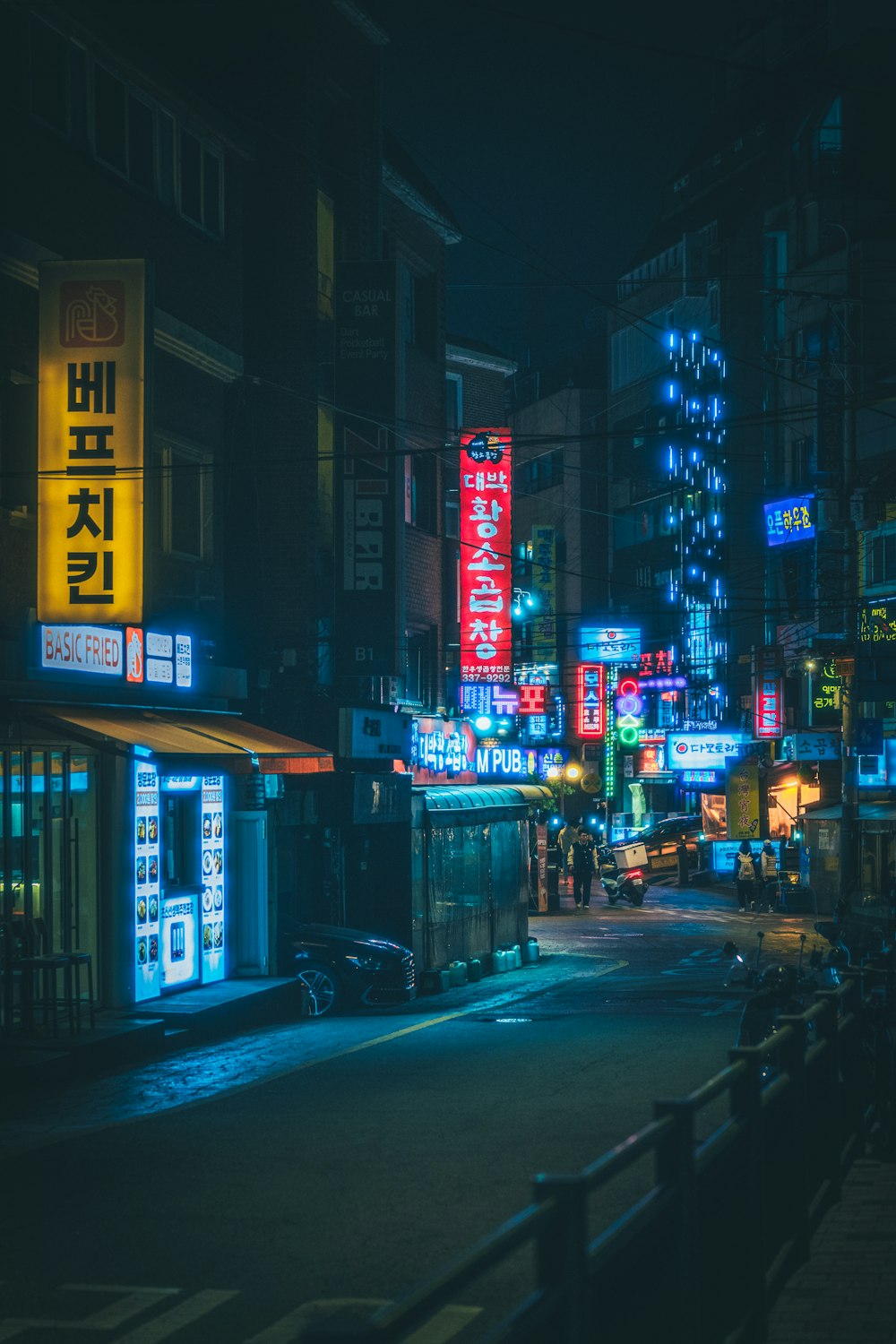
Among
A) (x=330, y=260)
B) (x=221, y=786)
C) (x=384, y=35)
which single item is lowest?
(x=221, y=786)

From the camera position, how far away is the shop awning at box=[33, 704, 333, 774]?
17172 mm

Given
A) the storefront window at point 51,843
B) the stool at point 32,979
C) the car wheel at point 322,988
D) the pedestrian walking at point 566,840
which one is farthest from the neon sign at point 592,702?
the stool at point 32,979

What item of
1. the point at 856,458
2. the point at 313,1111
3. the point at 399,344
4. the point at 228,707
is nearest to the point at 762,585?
the point at 856,458

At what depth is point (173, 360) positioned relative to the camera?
2138 centimetres

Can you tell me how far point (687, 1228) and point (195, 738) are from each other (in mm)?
14030

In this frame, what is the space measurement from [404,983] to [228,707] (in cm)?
473

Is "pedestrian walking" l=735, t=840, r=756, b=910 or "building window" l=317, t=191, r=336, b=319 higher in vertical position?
"building window" l=317, t=191, r=336, b=319

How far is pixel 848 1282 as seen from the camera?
25.0ft

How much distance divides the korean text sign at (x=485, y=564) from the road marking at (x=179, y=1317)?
25.7 meters

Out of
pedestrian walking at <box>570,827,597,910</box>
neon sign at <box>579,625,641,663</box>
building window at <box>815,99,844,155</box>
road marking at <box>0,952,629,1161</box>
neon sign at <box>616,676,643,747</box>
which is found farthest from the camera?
neon sign at <box>579,625,641,663</box>

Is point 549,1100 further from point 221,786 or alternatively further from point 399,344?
point 399,344

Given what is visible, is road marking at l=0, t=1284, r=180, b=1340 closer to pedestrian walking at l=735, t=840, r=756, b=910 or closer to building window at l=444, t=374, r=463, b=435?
building window at l=444, t=374, r=463, b=435

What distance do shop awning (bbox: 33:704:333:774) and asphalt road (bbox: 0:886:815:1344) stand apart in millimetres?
3275

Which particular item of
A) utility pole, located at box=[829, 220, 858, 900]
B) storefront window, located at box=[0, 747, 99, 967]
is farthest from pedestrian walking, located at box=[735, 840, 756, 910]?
storefront window, located at box=[0, 747, 99, 967]
